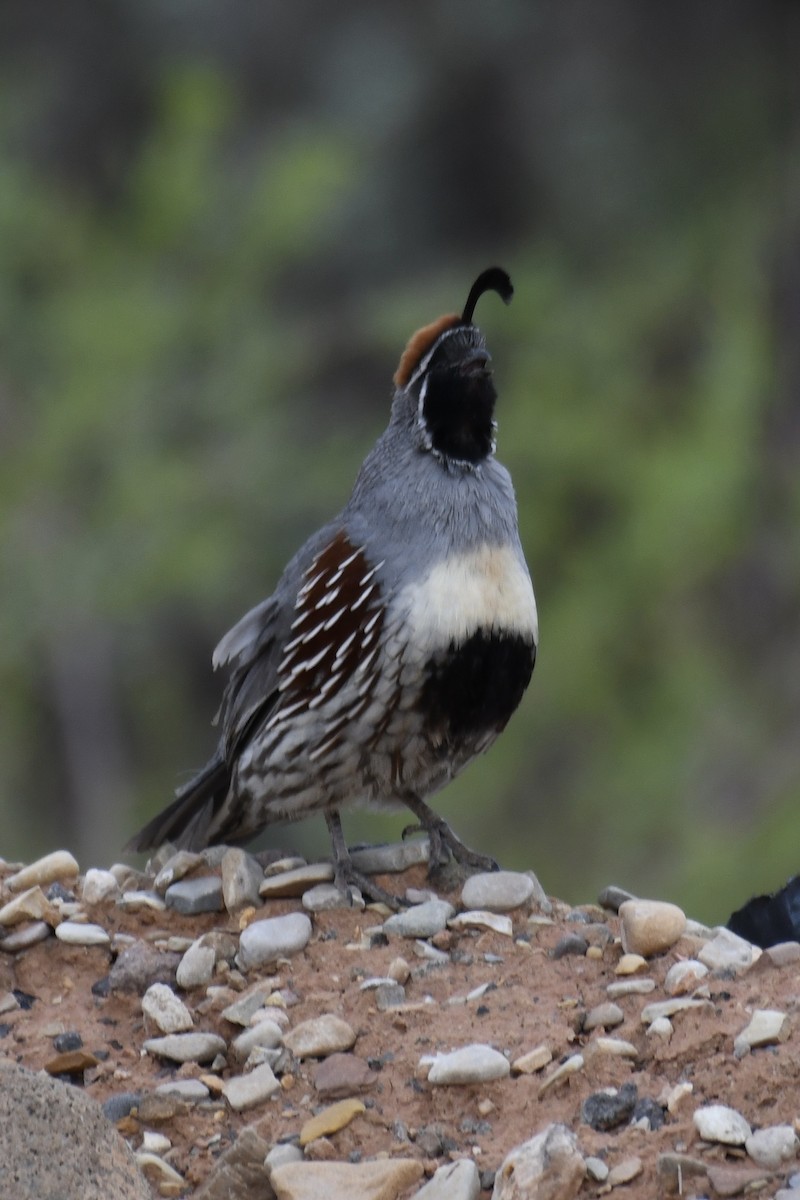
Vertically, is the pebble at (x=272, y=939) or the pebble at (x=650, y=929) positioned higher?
the pebble at (x=272, y=939)

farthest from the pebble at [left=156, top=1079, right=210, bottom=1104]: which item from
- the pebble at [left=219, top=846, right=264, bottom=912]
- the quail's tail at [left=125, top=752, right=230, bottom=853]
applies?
the quail's tail at [left=125, top=752, right=230, bottom=853]

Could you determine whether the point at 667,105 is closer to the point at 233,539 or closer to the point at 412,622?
the point at 233,539

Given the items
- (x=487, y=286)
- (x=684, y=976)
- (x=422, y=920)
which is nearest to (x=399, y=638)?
(x=422, y=920)

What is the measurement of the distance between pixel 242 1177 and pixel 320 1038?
61cm

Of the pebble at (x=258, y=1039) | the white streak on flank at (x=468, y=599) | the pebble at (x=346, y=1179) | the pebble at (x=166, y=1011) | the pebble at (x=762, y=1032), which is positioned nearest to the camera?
the pebble at (x=346, y=1179)

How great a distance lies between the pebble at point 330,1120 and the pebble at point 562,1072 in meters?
0.36

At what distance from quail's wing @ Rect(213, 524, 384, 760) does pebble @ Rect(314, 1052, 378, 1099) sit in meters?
1.43

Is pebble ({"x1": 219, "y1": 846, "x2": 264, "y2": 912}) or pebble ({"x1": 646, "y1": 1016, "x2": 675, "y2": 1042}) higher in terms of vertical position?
pebble ({"x1": 219, "y1": 846, "x2": 264, "y2": 912})

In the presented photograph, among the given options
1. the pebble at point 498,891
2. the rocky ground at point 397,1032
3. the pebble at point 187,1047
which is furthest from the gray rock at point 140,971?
the pebble at point 498,891

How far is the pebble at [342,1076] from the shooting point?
3869 mm

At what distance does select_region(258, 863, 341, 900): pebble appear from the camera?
493 cm

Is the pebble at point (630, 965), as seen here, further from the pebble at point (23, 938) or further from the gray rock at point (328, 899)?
the pebble at point (23, 938)

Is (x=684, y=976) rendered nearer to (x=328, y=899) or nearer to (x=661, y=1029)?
(x=661, y=1029)

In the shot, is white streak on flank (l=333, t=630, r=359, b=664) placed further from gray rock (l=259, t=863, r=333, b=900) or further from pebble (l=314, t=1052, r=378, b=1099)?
pebble (l=314, t=1052, r=378, b=1099)
